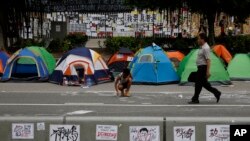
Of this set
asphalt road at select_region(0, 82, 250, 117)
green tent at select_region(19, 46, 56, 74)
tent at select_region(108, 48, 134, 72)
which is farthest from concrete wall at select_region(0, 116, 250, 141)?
tent at select_region(108, 48, 134, 72)

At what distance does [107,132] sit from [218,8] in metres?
19.3

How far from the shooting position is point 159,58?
19.0 meters

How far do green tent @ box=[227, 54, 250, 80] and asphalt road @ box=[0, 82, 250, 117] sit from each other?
57cm

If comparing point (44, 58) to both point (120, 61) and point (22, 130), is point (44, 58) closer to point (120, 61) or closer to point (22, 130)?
point (120, 61)

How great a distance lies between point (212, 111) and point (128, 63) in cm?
845

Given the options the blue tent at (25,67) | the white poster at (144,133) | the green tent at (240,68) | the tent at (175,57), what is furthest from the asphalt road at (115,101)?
the white poster at (144,133)

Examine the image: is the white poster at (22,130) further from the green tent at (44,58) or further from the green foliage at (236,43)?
the green foliage at (236,43)

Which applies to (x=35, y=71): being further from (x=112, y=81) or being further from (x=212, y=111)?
(x=212, y=111)

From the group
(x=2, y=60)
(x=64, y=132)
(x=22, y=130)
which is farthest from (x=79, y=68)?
(x=64, y=132)

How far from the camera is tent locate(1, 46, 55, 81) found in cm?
1964

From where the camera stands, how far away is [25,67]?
20.1m

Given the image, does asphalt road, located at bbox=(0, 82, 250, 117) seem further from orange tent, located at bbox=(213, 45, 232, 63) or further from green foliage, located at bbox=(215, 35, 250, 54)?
green foliage, located at bbox=(215, 35, 250, 54)

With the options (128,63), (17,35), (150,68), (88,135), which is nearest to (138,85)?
(150,68)

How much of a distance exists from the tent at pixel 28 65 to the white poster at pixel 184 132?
11.9 meters
